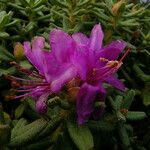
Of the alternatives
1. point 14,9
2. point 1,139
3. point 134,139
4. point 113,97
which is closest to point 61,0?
point 14,9

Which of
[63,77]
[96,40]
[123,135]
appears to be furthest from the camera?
[123,135]

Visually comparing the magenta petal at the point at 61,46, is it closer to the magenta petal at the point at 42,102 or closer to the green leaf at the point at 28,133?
the magenta petal at the point at 42,102

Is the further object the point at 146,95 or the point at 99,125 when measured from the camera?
the point at 146,95

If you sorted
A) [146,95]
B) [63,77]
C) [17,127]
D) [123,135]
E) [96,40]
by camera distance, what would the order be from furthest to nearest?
[146,95]
[123,135]
[17,127]
[96,40]
[63,77]

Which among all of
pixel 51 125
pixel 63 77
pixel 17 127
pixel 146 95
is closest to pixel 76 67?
pixel 63 77

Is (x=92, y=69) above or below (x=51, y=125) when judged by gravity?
above

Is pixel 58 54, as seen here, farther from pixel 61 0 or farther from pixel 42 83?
pixel 61 0

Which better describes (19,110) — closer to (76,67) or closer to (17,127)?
(17,127)
